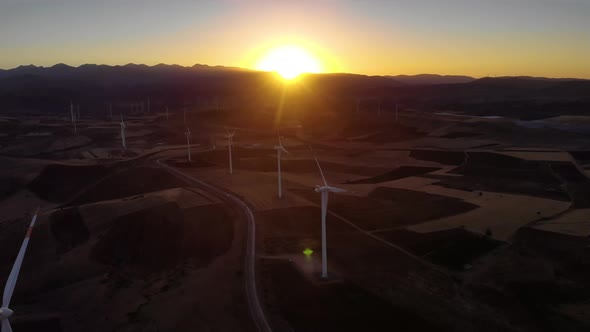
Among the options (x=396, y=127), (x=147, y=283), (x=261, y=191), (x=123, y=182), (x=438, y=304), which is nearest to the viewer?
(x=438, y=304)

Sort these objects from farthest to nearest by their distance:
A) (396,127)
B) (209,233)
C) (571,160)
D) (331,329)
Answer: (396,127) < (571,160) < (209,233) < (331,329)

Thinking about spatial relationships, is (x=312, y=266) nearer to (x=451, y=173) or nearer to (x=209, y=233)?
(x=209, y=233)

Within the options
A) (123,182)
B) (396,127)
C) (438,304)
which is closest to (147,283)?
A: (438,304)

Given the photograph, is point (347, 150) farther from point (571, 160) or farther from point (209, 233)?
point (209, 233)

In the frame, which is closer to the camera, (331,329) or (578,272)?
(331,329)

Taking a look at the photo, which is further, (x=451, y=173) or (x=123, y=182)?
(x=451, y=173)

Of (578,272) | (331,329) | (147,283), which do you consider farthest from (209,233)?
(578,272)
